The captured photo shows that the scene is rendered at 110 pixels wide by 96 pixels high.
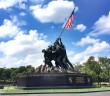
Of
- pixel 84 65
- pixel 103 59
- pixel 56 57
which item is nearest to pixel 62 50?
pixel 56 57

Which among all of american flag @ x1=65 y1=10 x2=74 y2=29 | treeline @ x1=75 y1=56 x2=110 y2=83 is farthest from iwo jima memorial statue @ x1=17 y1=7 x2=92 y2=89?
treeline @ x1=75 y1=56 x2=110 y2=83

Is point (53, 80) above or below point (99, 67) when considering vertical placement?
below

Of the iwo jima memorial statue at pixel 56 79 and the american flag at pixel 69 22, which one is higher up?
the american flag at pixel 69 22

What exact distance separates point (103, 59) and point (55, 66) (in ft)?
162

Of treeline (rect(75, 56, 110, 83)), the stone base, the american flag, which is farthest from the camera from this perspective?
treeline (rect(75, 56, 110, 83))

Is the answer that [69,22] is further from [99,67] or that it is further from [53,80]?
[99,67]

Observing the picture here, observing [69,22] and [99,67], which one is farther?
[99,67]

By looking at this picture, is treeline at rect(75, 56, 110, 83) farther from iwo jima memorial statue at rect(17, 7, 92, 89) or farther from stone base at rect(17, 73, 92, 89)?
stone base at rect(17, 73, 92, 89)

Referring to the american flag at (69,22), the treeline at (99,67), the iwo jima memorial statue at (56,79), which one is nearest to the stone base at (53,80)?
the iwo jima memorial statue at (56,79)

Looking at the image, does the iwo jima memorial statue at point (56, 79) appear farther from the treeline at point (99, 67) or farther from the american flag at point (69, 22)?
the treeline at point (99, 67)

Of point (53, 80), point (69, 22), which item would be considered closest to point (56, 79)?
point (53, 80)

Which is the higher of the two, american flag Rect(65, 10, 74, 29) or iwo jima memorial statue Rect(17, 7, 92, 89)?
american flag Rect(65, 10, 74, 29)

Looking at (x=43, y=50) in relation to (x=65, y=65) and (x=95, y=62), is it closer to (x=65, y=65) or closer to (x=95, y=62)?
(x=65, y=65)

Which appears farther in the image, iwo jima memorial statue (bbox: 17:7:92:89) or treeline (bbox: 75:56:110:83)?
treeline (bbox: 75:56:110:83)
